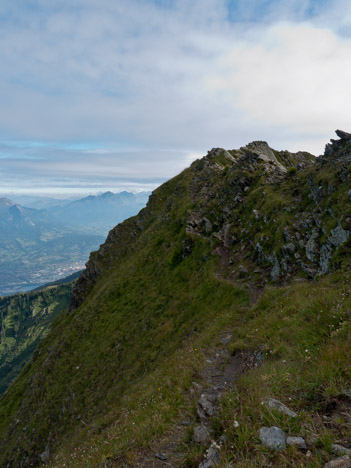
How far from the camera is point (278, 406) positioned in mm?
5340

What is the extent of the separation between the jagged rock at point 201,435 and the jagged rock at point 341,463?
3023 mm

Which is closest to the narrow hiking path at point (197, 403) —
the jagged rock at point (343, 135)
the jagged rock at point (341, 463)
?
the jagged rock at point (341, 463)

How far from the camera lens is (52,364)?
3966cm

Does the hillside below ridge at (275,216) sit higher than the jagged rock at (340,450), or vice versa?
the hillside below ridge at (275,216)

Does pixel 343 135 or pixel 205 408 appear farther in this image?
pixel 343 135

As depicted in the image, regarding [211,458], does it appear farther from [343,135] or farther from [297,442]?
[343,135]

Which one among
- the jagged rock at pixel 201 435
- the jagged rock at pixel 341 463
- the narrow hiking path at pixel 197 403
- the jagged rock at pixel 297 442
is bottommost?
the narrow hiking path at pixel 197 403

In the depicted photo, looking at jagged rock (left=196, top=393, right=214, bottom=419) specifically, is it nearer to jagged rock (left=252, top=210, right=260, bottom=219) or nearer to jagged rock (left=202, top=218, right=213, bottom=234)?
jagged rock (left=252, top=210, right=260, bottom=219)

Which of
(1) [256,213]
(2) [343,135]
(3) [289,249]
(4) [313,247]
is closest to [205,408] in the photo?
(4) [313,247]

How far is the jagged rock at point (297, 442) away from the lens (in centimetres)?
418

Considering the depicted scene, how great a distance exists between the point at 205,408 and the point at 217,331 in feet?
29.8

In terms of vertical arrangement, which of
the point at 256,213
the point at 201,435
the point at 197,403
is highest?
the point at 256,213

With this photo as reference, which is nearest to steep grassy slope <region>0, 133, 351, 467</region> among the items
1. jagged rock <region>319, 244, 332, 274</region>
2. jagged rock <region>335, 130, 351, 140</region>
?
jagged rock <region>319, 244, 332, 274</region>

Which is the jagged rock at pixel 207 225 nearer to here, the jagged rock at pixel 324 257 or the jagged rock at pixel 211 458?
the jagged rock at pixel 324 257
